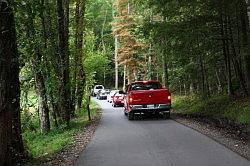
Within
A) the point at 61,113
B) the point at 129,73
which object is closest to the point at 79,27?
the point at 61,113

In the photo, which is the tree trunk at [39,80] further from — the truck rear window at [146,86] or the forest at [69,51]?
the truck rear window at [146,86]

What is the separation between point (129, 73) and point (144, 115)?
122 ft

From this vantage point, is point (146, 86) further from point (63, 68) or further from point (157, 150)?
point (157, 150)

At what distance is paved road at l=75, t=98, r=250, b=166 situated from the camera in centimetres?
1091

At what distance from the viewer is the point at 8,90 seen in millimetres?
10391

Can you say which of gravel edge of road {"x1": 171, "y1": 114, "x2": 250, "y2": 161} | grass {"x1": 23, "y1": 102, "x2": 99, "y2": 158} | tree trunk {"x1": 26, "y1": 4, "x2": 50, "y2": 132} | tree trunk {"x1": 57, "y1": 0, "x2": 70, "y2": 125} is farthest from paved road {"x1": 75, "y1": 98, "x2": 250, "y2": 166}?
tree trunk {"x1": 57, "y1": 0, "x2": 70, "y2": 125}

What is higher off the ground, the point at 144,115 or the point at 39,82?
the point at 39,82

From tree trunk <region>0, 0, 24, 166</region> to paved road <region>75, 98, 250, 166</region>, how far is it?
1.72 meters

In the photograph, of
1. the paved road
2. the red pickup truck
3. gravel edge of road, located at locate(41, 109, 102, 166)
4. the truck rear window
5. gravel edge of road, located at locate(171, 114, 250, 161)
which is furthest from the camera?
the truck rear window

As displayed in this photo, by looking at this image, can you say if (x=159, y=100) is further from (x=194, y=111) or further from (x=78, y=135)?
(x=78, y=135)

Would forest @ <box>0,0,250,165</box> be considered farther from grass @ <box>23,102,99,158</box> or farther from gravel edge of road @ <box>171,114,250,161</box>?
gravel edge of road @ <box>171,114,250,161</box>

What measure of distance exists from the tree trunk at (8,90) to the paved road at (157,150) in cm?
172

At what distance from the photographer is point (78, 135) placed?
1784 cm

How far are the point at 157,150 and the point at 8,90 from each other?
4.57m
